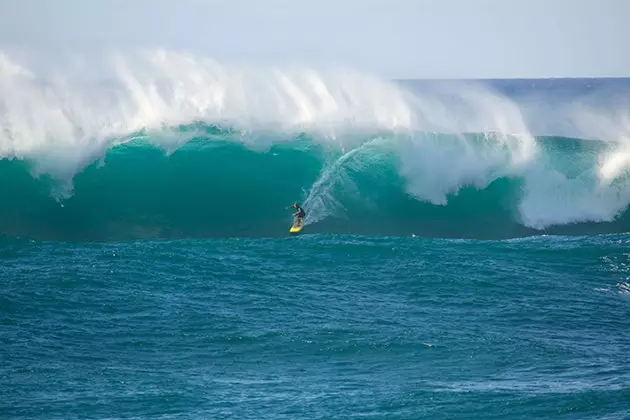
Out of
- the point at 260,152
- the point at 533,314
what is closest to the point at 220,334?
the point at 533,314

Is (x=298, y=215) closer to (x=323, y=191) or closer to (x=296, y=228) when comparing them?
(x=296, y=228)

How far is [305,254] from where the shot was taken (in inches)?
767

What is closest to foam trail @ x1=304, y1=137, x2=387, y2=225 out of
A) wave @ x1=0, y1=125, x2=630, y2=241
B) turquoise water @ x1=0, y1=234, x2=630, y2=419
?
wave @ x1=0, y1=125, x2=630, y2=241

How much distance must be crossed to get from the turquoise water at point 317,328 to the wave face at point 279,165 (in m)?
1.70

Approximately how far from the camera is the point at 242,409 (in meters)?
11.7

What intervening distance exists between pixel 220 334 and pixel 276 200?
8.48 metres

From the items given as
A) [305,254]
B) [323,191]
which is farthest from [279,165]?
[305,254]

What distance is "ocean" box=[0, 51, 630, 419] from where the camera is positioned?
1259 cm

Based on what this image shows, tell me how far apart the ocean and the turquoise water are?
0.05 meters

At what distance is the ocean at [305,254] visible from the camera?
41.3 feet

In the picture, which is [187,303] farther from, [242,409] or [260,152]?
[260,152]

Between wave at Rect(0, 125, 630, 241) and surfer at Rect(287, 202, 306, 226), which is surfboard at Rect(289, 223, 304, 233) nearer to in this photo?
surfer at Rect(287, 202, 306, 226)

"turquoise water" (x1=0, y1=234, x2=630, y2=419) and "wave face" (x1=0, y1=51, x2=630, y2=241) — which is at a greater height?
"wave face" (x1=0, y1=51, x2=630, y2=241)

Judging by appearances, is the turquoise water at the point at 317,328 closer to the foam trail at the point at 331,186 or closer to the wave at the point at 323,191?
the wave at the point at 323,191
